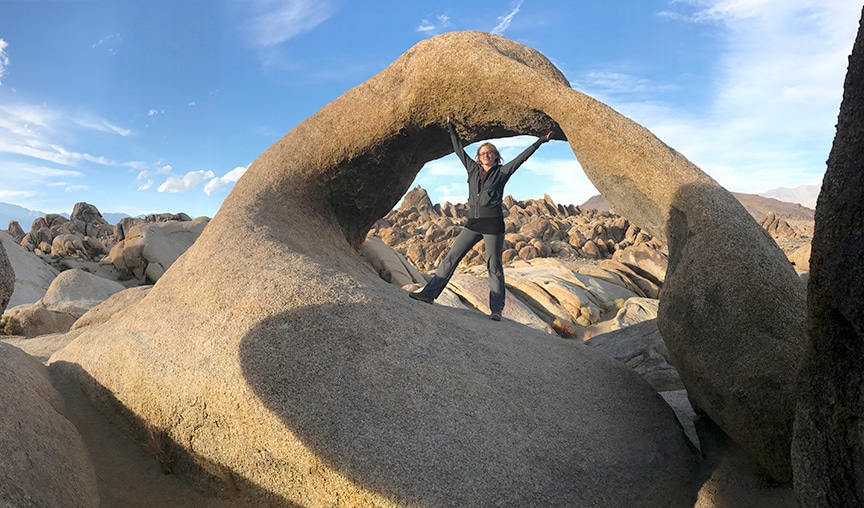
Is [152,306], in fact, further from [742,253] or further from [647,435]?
[742,253]

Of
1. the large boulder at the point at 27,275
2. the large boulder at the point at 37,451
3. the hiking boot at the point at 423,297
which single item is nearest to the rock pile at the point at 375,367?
the large boulder at the point at 37,451

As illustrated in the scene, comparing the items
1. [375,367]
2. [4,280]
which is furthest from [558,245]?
[4,280]

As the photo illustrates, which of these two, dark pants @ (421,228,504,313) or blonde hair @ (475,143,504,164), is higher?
blonde hair @ (475,143,504,164)

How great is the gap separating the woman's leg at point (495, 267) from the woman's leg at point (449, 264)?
6.6 inches

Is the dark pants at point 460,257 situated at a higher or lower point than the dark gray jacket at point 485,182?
lower

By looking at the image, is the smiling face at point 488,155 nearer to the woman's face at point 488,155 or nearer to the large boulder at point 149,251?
the woman's face at point 488,155

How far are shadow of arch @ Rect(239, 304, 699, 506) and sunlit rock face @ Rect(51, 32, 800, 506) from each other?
0.05 feet

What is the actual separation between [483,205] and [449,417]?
3.07 metres

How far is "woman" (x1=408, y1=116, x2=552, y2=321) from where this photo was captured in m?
6.45

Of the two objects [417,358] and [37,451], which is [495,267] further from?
[37,451]

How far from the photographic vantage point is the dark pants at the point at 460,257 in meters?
6.68

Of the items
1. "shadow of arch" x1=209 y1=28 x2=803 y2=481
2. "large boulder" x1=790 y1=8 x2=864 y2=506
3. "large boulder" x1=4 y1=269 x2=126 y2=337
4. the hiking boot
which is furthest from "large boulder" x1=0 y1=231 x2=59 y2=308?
"large boulder" x1=790 y1=8 x2=864 y2=506

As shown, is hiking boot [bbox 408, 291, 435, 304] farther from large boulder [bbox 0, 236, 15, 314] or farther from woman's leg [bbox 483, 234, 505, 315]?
large boulder [bbox 0, 236, 15, 314]

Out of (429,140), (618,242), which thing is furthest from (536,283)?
(618,242)
